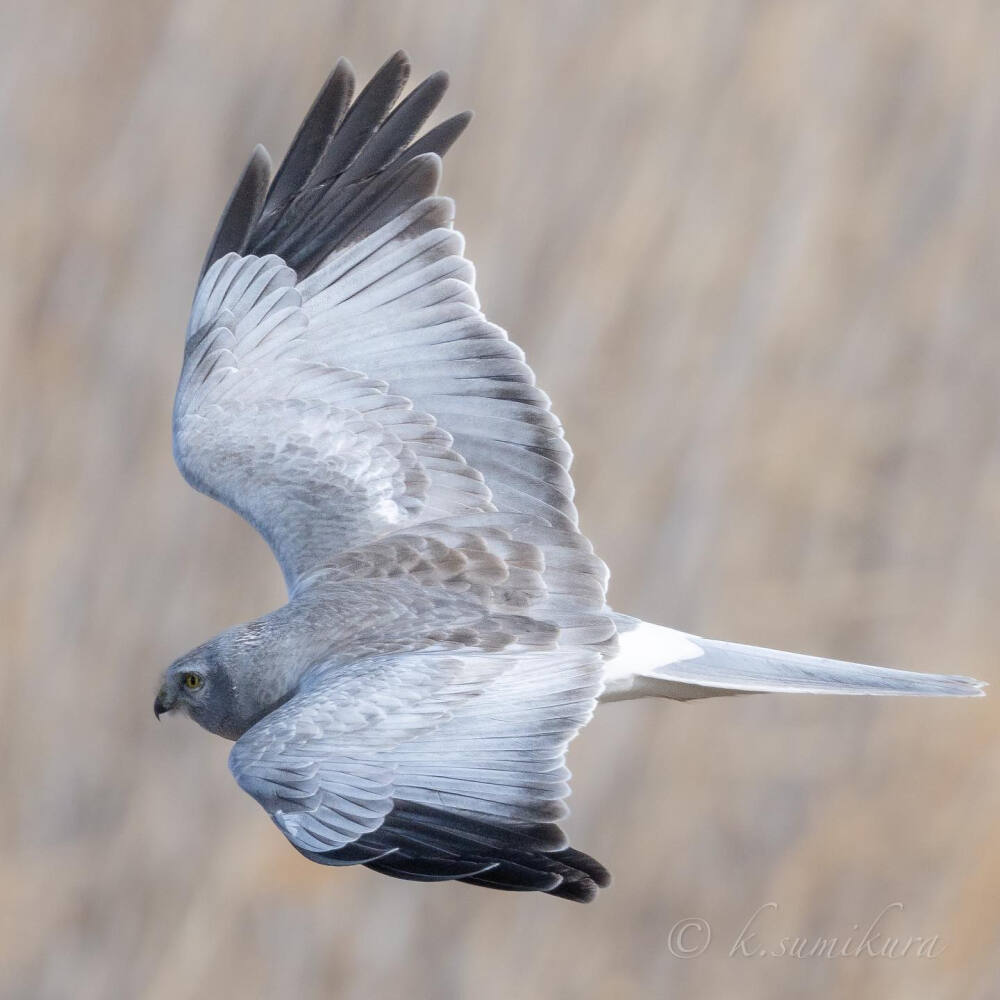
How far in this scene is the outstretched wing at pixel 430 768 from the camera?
3082 millimetres

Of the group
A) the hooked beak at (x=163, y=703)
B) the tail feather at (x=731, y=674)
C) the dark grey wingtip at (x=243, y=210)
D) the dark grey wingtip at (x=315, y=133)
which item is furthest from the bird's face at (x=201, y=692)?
the dark grey wingtip at (x=315, y=133)

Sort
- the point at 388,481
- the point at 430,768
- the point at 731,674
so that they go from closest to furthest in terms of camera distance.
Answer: the point at 430,768, the point at 731,674, the point at 388,481

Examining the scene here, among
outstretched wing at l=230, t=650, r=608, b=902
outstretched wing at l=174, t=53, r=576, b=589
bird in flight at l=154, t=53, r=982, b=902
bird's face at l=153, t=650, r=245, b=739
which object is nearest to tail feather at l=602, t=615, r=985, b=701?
bird in flight at l=154, t=53, r=982, b=902

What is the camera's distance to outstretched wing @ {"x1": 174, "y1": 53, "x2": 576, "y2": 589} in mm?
4211

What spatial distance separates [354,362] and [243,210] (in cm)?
61

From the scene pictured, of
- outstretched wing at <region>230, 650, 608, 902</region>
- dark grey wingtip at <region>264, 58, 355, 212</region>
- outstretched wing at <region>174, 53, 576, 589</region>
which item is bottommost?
outstretched wing at <region>230, 650, 608, 902</region>

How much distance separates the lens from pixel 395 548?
4055 mm

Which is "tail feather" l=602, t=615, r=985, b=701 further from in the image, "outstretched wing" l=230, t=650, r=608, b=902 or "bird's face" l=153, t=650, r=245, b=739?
"bird's face" l=153, t=650, r=245, b=739

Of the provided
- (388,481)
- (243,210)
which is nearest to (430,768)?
(388,481)

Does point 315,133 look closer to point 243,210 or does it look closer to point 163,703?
point 243,210

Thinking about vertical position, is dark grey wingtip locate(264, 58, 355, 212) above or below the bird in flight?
above

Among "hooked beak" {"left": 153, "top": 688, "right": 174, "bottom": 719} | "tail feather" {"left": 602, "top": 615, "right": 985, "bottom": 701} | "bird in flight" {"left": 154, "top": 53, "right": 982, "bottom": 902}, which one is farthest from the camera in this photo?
"hooked beak" {"left": 153, "top": 688, "right": 174, "bottom": 719}

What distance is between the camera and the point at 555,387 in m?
6.21

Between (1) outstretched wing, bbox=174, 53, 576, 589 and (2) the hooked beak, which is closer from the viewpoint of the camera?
(2) the hooked beak
